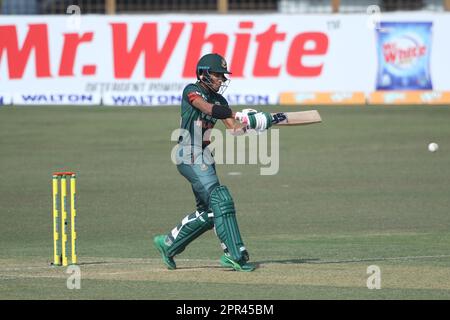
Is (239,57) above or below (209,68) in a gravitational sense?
above

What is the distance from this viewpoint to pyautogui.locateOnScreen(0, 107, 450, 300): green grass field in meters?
10.6

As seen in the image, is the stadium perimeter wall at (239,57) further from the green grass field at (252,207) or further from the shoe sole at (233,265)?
the shoe sole at (233,265)

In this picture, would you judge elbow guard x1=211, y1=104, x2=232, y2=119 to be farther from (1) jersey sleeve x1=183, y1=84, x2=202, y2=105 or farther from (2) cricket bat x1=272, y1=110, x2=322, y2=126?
(2) cricket bat x1=272, y1=110, x2=322, y2=126

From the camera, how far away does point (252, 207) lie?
57.3ft

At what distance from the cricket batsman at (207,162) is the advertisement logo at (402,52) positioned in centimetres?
1994

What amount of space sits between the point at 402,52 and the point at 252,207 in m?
14.6

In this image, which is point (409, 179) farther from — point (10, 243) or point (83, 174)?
point (10, 243)

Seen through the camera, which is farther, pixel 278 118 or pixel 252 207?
pixel 252 207

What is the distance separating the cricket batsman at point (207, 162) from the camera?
1105cm

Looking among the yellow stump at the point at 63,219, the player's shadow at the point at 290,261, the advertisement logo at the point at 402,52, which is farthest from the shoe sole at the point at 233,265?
the advertisement logo at the point at 402,52

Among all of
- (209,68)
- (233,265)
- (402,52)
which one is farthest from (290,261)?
(402,52)

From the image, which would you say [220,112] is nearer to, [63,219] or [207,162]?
[207,162]

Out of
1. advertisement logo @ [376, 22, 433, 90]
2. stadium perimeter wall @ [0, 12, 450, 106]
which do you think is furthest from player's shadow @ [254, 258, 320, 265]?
advertisement logo @ [376, 22, 433, 90]

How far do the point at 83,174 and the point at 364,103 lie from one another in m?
12.6
